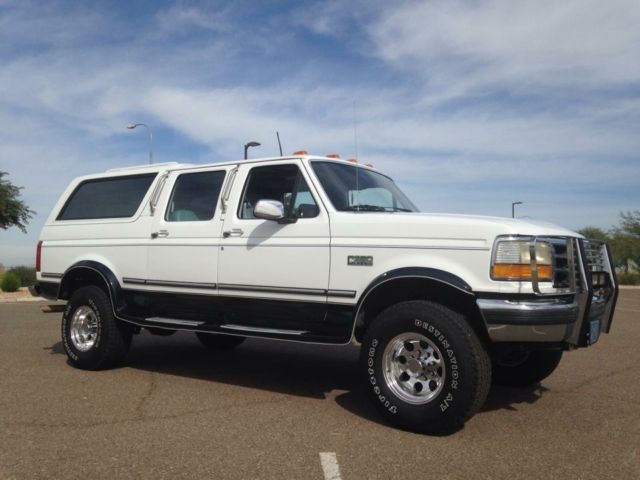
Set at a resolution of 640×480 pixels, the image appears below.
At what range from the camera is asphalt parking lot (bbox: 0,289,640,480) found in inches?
147

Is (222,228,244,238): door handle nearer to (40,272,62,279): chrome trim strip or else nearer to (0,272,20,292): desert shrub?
(40,272,62,279): chrome trim strip

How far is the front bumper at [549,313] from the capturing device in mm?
4125

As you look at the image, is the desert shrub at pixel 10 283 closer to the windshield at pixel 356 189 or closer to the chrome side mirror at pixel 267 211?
the windshield at pixel 356 189

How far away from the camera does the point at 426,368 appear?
4492mm

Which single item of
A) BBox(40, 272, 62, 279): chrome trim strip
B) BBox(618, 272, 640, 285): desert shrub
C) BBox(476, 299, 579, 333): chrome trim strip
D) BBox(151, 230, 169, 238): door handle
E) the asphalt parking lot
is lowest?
BBox(618, 272, 640, 285): desert shrub

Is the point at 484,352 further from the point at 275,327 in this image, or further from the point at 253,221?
the point at 253,221

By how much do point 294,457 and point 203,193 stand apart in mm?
3143

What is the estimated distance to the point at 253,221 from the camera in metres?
5.58

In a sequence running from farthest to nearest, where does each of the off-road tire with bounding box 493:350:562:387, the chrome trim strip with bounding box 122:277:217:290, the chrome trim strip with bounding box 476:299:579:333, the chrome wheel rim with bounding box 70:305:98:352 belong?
the chrome wheel rim with bounding box 70:305:98:352
the chrome trim strip with bounding box 122:277:217:290
the off-road tire with bounding box 493:350:562:387
the chrome trim strip with bounding box 476:299:579:333

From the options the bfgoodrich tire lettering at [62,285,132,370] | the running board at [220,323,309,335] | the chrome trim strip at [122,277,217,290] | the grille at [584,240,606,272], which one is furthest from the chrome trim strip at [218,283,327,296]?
the grille at [584,240,606,272]

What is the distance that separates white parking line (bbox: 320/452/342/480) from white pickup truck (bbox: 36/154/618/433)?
76 centimetres

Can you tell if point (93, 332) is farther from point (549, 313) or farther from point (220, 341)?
point (549, 313)

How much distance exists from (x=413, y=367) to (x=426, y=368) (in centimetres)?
11

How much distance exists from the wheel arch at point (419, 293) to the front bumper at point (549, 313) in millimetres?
148
